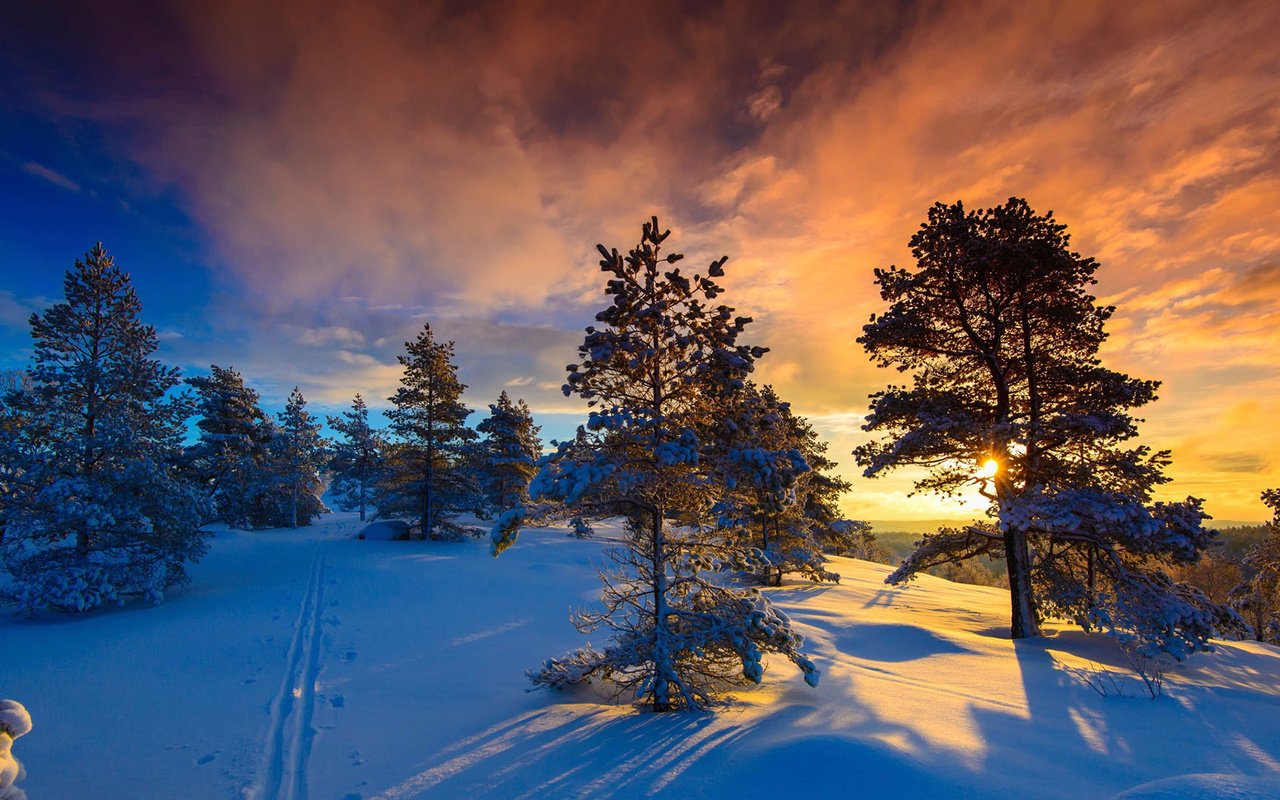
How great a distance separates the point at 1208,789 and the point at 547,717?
24.0ft

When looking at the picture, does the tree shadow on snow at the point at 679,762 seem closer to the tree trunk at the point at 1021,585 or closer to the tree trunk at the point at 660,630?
the tree trunk at the point at 660,630

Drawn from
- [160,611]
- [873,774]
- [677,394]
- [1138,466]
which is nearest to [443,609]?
[160,611]

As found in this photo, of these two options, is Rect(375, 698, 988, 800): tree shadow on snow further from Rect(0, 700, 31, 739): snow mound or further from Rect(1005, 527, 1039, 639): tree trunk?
Rect(1005, 527, 1039, 639): tree trunk

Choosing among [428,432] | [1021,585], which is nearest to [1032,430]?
[1021,585]

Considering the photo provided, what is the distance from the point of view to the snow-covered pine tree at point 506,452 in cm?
3629

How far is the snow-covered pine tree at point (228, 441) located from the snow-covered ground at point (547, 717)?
71.2 feet

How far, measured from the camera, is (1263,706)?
759cm

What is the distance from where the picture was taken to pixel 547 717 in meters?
7.73

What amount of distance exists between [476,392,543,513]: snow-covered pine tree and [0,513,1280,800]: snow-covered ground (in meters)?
21.4

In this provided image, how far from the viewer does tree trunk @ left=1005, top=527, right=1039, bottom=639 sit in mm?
12367

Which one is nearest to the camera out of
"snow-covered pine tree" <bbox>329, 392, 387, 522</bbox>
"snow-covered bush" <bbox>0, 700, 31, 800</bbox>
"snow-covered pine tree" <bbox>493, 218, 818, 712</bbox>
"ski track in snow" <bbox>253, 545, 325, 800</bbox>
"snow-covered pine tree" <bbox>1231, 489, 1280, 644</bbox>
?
"snow-covered bush" <bbox>0, 700, 31, 800</bbox>

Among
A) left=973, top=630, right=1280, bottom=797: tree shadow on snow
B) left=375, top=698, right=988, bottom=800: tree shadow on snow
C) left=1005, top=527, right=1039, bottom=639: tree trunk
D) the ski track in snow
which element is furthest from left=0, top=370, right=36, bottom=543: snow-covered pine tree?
left=1005, top=527, right=1039, bottom=639: tree trunk

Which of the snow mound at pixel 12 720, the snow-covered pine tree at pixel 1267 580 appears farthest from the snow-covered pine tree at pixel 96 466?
the snow-covered pine tree at pixel 1267 580

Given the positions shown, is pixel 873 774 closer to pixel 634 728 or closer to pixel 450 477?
pixel 634 728
